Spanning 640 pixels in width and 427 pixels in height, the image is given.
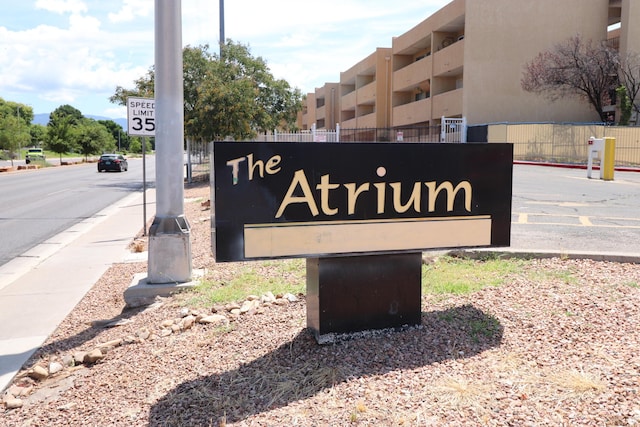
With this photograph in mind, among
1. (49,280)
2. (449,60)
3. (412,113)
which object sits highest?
(449,60)

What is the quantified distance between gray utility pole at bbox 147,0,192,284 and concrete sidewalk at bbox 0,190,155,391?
1221 mm

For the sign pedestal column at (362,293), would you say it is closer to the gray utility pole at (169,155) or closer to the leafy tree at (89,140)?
the gray utility pole at (169,155)

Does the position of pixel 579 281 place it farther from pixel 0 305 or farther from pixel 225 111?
pixel 225 111

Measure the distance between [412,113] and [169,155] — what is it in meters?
38.8

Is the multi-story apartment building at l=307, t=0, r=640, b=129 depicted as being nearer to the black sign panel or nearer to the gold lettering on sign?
the black sign panel

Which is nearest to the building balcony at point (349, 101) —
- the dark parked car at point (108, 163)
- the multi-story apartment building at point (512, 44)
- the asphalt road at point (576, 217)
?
the multi-story apartment building at point (512, 44)

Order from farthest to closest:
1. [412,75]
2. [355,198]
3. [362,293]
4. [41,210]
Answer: [412,75] < [41,210] < [362,293] < [355,198]

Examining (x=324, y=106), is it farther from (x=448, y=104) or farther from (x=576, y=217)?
(x=576, y=217)

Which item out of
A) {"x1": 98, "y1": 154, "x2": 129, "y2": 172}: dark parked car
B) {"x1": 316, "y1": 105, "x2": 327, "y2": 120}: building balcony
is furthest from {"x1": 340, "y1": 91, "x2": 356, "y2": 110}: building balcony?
{"x1": 98, "y1": 154, "x2": 129, "y2": 172}: dark parked car

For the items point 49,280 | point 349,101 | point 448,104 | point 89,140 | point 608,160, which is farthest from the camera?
point 89,140

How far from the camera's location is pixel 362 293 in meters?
4.21

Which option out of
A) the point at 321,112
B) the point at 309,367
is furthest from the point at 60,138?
the point at 309,367

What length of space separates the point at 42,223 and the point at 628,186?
1613 centimetres

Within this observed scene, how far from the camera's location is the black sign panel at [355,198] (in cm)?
383
